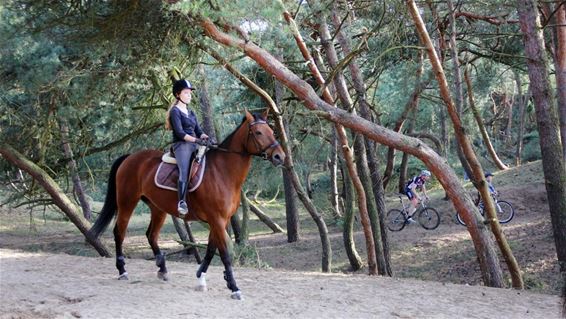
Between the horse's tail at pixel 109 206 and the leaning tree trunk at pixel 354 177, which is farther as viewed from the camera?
the leaning tree trunk at pixel 354 177

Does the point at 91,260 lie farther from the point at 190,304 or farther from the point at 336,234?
the point at 336,234

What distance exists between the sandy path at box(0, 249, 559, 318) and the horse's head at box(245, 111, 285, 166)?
181 cm

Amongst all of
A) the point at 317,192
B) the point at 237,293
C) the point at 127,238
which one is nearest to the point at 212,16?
the point at 237,293

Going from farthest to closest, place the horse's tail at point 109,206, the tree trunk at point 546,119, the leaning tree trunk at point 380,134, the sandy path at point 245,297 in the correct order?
the tree trunk at point 546,119, the leaning tree trunk at point 380,134, the horse's tail at point 109,206, the sandy path at point 245,297

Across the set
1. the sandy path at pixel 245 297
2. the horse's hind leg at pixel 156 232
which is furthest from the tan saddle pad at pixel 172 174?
the sandy path at pixel 245 297

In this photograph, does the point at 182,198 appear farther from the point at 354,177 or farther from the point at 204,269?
the point at 354,177

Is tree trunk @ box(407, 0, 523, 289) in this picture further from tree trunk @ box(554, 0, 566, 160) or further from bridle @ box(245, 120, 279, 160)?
bridle @ box(245, 120, 279, 160)

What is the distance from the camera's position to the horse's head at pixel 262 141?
7.33 metres

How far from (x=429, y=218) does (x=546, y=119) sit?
28.6 feet

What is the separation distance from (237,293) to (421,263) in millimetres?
8871

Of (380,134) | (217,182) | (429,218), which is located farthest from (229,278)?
(429,218)

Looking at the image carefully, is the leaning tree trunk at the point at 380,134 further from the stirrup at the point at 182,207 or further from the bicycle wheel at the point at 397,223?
the bicycle wheel at the point at 397,223

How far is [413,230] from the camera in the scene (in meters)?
19.0

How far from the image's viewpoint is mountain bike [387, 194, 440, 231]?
1872 cm
